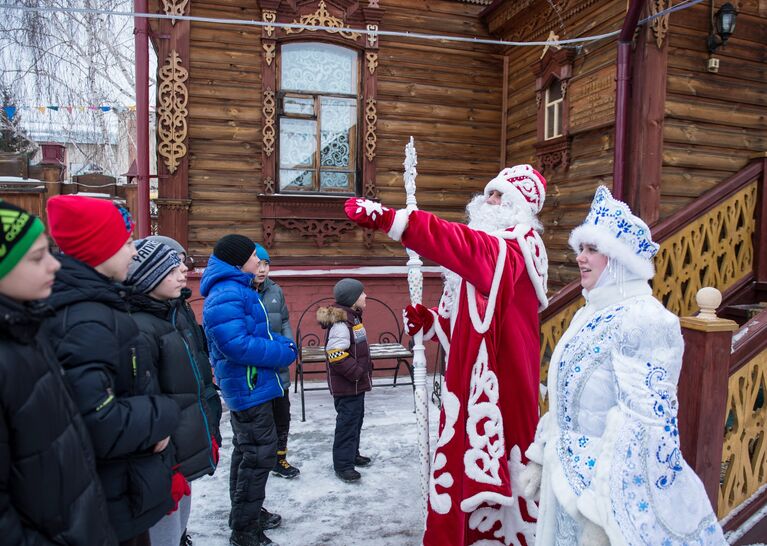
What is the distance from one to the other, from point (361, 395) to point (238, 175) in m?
3.91

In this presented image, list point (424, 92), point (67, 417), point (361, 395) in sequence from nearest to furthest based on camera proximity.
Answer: point (67, 417) < point (361, 395) < point (424, 92)

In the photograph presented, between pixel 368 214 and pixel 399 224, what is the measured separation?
0.15 m

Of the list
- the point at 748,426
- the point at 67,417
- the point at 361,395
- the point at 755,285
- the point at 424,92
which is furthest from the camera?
the point at 424,92

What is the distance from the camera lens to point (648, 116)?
5.34 metres

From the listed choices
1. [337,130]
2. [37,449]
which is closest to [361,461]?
[37,449]

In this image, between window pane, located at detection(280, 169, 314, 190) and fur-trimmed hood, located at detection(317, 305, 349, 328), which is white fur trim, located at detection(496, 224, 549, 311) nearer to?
fur-trimmed hood, located at detection(317, 305, 349, 328)

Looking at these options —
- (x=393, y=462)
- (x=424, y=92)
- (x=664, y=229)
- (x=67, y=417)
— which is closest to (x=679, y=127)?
(x=664, y=229)

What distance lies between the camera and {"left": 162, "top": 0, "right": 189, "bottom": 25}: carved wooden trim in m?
6.58

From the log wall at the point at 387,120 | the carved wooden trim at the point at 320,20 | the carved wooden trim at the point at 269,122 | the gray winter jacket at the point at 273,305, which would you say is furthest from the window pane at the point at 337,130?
the gray winter jacket at the point at 273,305

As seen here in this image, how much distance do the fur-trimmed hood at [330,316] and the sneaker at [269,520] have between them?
1.36m

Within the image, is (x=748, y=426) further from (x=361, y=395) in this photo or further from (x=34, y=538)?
(x=34, y=538)

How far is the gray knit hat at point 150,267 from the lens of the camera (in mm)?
2383

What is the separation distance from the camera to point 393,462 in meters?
4.59

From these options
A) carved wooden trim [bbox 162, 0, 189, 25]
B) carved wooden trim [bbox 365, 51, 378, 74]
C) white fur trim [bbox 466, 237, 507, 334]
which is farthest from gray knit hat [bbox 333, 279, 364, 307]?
carved wooden trim [bbox 162, 0, 189, 25]
